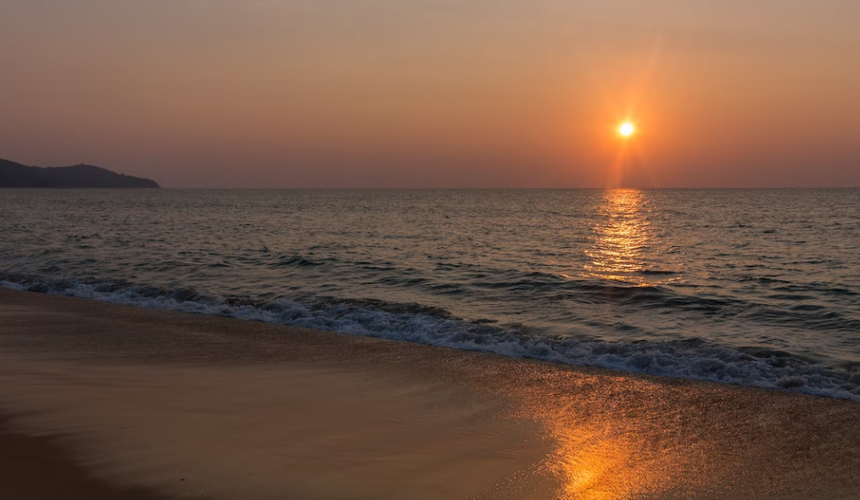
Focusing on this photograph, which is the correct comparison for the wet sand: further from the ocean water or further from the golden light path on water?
the golden light path on water

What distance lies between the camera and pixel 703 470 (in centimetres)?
643

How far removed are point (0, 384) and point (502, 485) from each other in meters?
6.63

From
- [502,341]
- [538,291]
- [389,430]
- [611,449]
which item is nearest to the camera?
[611,449]

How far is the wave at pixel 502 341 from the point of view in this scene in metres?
10.7

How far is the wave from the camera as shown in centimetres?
1068

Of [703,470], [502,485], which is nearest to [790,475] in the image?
[703,470]

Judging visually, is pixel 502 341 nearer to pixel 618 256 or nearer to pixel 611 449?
pixel 611 449

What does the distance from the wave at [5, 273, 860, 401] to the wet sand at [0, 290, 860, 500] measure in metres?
0.75

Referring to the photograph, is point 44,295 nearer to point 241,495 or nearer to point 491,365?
point 491,365

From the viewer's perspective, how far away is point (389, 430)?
7.36m

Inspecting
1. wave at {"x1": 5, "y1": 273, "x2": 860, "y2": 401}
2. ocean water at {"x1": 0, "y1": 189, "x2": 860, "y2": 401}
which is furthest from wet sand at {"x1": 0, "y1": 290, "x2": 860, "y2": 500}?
ocean water at {"x1": 0, "y1": 189, "x2": 860, "y2": 401}

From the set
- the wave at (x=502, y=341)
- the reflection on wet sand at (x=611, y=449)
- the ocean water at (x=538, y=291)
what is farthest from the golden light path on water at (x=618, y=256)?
the reflection on wet sand at (x=611, y=449)

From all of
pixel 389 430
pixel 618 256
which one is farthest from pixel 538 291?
pixel 389 430

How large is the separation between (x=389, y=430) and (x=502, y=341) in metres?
6.11
